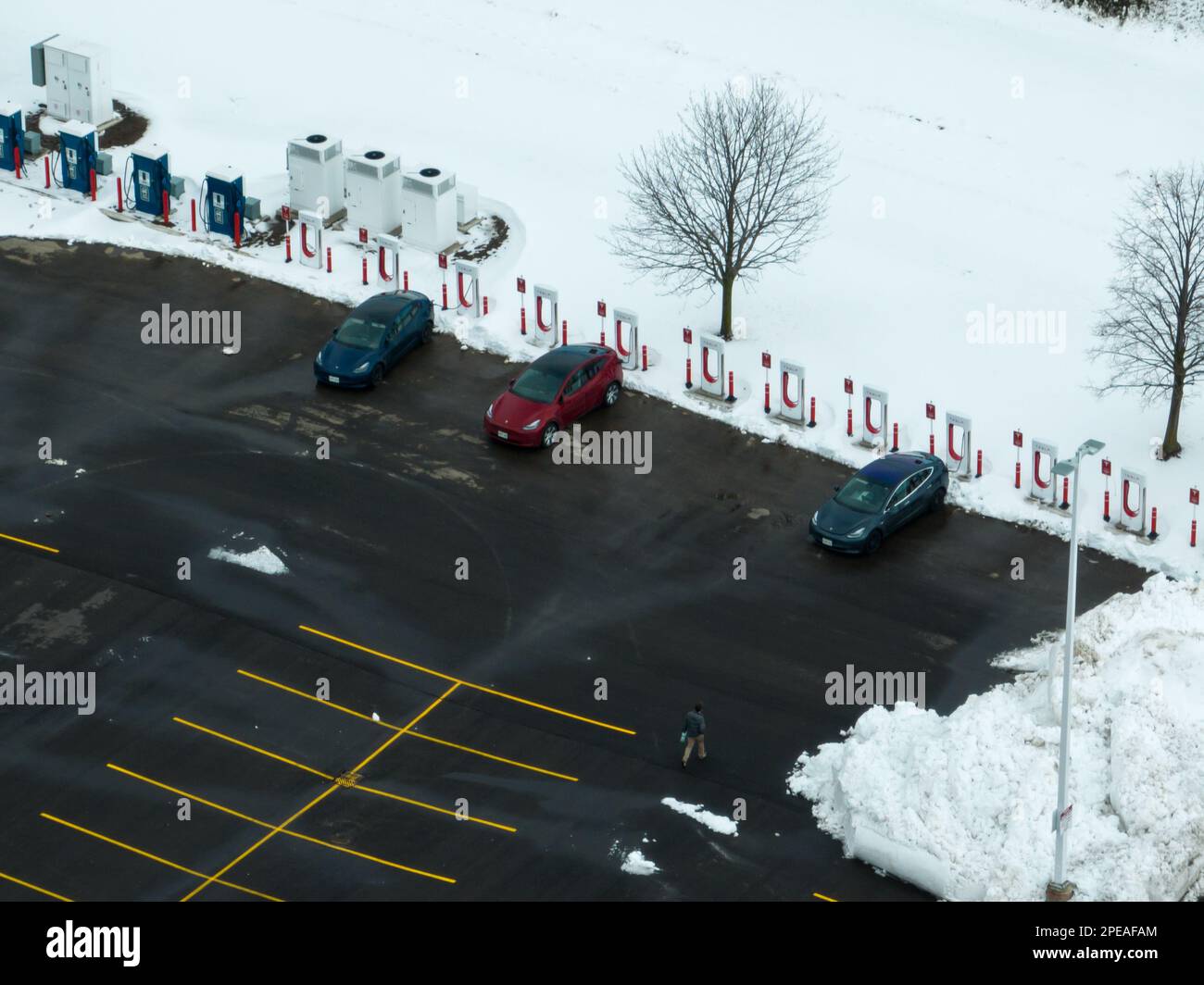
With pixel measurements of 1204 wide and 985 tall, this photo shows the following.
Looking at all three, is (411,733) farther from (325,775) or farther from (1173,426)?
(1173,426)

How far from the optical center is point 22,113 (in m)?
56.0

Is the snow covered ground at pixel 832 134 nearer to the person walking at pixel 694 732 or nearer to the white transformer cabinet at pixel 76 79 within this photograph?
the white transformer cabinet at pixel 76 79

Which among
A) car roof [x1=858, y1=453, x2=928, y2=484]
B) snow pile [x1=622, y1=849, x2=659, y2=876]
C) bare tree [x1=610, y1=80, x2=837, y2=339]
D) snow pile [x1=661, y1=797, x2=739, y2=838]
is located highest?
bare tree [x1=610, y1=80, x2=837, y2=339]

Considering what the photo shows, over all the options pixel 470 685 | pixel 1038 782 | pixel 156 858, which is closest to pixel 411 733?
pixel 470 685

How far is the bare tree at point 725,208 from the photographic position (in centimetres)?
4784

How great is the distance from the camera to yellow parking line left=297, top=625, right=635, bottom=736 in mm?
36406

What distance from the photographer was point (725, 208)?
48.3 meters

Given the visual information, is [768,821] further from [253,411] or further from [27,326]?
[27,326]

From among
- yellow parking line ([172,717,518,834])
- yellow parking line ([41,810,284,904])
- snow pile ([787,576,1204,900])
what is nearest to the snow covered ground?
snow pile ([787,576,1204,900])

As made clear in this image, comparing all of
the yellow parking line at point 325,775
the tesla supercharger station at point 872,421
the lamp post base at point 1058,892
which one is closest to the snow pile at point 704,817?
the yellow parking line at point 325,775

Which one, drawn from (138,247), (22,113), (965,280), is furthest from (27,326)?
(965,280)

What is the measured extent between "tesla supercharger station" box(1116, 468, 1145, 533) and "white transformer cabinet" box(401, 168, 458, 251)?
17560 mm

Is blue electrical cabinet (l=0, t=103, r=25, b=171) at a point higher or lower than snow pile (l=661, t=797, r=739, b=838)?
higher

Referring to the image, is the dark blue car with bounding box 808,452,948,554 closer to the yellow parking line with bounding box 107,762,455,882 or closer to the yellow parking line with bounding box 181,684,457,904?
the yellow parking line with bounding box 181,684,457,904
